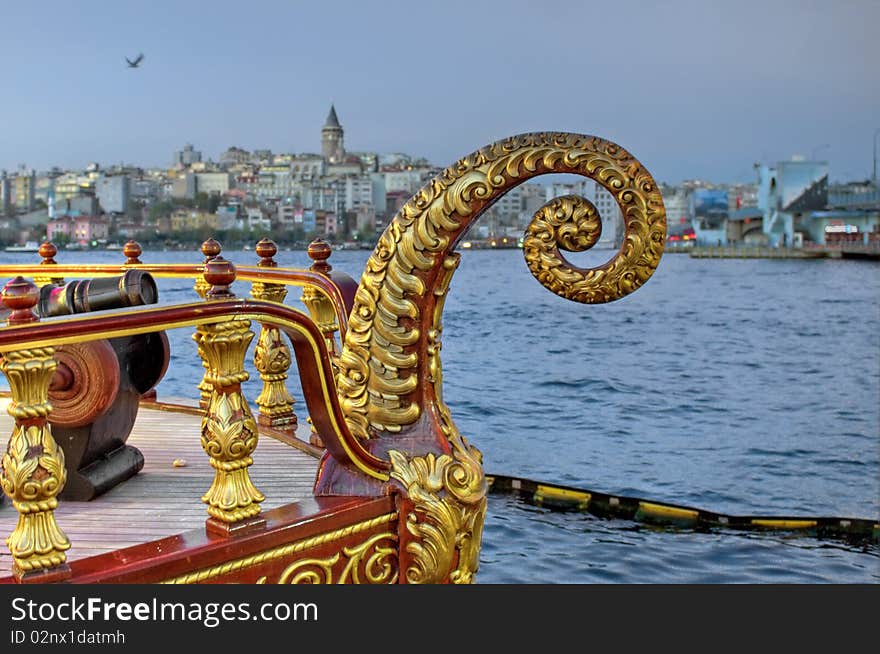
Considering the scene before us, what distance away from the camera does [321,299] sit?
505cm

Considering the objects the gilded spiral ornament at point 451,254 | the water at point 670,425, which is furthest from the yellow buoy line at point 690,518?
the gilded spiral ornament at point 451,254

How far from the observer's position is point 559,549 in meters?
10.6

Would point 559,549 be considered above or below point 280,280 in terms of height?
below

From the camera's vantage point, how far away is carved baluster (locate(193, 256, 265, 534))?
302cm

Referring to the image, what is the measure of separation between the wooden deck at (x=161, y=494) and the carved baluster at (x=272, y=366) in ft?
0.42

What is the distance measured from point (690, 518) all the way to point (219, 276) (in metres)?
9.29

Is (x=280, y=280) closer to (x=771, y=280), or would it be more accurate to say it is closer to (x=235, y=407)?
(x=235, y=407)

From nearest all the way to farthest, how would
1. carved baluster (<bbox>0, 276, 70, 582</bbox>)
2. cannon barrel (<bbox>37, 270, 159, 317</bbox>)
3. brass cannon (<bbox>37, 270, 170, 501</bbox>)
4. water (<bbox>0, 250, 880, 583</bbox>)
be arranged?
carved baluster (<bbox>0, 276, 70, 582</bbox>)
brass cannon (<bbox>37, 270, 170, 501</bbox>)
cannon barrel (<bbox>37, 270, 159, 317</bbox>)
water (<bbox>0, 250, 880, 583</bbox>)

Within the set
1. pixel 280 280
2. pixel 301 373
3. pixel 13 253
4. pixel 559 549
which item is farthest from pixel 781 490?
pixel 13 253

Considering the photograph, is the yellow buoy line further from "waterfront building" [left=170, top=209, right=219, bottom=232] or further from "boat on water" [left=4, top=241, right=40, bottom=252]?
"waterfront building" [left=170, top=209, right=219, bottom=232]

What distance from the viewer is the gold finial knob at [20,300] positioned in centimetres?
261

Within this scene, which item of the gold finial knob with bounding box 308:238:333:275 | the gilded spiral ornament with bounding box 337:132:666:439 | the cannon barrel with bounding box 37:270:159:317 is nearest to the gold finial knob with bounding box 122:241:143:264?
the gold finial knob with bounding box 308:238:333:275

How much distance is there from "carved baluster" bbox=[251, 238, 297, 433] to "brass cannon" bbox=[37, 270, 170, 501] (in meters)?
0.75
